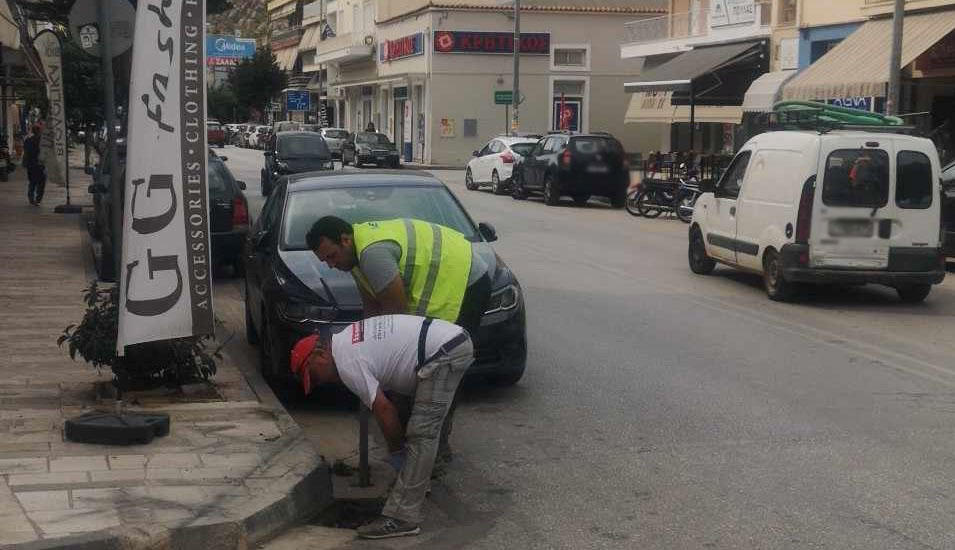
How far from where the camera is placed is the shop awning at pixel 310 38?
88.1m

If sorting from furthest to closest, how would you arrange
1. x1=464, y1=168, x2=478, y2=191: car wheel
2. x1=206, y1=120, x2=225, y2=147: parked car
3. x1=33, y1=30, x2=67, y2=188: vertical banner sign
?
x1=206, y1=120, x2=225, y2=147: parked car, x1=464, y1=168, x2=478, y2=191: car wheel, x1=33, y1=30, x2=67, y2=188: vertical banner sign

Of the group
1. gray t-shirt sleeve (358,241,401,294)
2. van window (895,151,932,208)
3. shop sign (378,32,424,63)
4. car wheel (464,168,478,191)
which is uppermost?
shop sign (378,32,424,63)

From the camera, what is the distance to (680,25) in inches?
1609

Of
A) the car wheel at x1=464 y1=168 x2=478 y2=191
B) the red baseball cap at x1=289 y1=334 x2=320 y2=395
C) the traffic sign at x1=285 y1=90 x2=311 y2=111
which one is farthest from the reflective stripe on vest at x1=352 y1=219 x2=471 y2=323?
the traffic sign at x1=285 y1=90 x2=311 y2=111

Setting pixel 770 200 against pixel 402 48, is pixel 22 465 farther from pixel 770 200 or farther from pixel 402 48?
pixel 402 48

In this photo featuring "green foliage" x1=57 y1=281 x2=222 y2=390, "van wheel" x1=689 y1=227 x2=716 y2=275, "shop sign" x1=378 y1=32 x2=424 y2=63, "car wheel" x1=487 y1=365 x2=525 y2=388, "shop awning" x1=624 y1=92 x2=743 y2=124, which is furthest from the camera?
"shop sign" x1=378 y1=32 x2=424 y2=63

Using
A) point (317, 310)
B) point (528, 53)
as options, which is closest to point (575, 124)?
point (528, 53)

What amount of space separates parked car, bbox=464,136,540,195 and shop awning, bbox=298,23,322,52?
51.1m

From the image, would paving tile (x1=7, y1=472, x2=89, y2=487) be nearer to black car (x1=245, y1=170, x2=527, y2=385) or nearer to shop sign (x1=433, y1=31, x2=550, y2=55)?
black car (x1=245, y1=170, x2=527, y2=385)

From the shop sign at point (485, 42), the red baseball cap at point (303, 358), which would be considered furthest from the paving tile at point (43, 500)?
the shop sign at point (485, 42)

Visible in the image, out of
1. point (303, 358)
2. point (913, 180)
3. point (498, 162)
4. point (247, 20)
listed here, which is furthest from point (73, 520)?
point (247, 20)

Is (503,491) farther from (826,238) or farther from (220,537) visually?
(826,238)

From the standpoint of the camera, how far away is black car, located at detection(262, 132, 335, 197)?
102ft

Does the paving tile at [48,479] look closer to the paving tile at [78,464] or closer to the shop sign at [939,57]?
the paving tile at [78,464]
